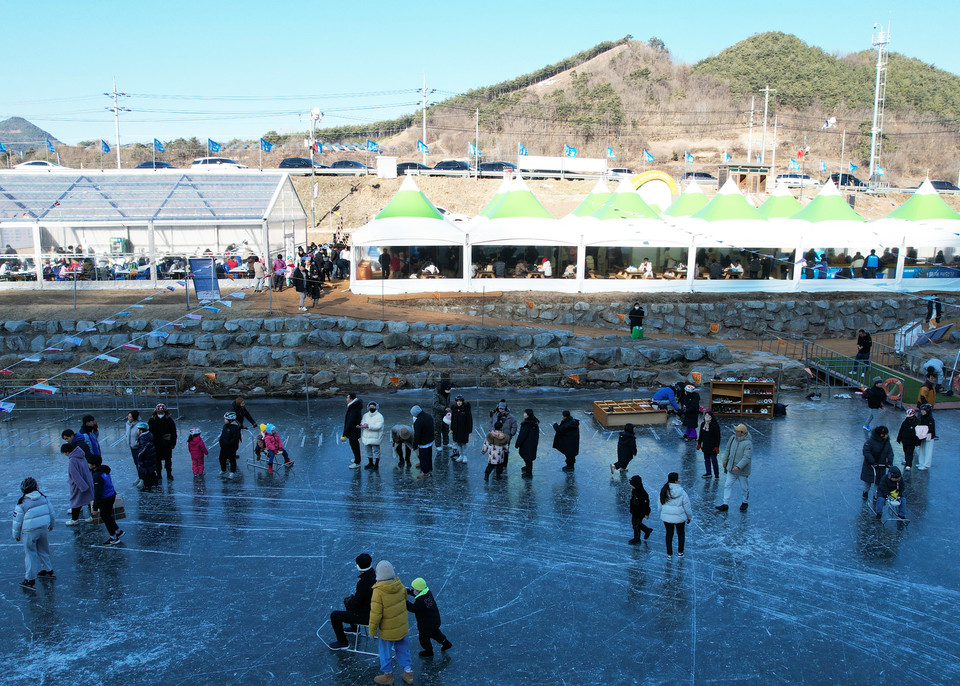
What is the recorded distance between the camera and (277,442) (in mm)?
11555

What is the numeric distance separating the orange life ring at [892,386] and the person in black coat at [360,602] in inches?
538

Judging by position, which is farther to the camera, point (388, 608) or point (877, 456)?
point (877, 456)

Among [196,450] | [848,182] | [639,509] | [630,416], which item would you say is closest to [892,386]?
[630,416]

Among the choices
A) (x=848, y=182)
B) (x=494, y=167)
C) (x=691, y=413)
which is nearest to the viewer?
(x=691, y=413)

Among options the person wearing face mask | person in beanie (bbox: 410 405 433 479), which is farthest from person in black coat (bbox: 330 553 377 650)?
the person wearing face mask

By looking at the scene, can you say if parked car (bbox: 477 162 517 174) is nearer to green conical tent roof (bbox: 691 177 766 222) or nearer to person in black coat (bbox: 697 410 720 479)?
green conical tent roof (bbox: 691 177 766 222)

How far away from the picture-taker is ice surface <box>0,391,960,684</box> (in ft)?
21.4

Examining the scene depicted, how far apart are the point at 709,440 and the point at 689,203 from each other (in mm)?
24296

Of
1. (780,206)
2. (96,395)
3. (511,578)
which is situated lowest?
(511,578)

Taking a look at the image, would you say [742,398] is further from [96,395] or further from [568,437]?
[96,395]

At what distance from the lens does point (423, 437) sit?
10.9 meters

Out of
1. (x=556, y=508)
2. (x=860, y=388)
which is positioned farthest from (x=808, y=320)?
(x=556, y=508)

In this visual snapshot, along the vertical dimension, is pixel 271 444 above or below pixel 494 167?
below

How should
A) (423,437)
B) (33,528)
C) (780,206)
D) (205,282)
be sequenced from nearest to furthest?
(33,528) < (423,437) < (205,282) < (780,206)
